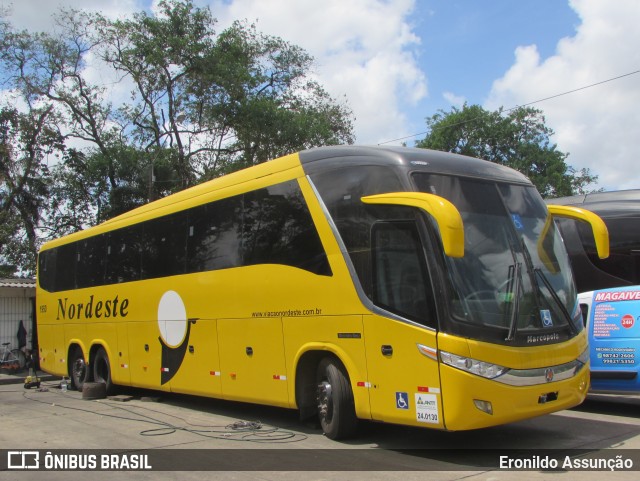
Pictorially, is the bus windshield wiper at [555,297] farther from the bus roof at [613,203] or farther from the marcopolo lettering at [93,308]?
the marcopolo lettering at [93,308]

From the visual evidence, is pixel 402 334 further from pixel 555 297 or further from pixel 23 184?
pixel 23 184

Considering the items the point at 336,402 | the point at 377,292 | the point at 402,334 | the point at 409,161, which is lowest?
the point at 336,402

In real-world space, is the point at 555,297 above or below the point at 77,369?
above

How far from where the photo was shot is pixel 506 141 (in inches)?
1714

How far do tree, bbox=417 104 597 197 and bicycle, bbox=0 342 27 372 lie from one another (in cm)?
3045

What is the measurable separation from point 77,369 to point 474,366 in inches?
451

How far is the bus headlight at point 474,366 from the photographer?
248 inches

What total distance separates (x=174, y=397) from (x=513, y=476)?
8.97 m

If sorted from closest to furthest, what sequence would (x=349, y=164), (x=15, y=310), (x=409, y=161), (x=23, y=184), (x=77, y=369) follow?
(x=409, y=161) < (x=349, y=164) < (x=77, y=369) < (x=15, y=310) < (x=23, y=184)

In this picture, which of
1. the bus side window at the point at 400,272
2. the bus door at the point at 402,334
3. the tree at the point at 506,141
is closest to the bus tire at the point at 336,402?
the bus door at the point at 402,334

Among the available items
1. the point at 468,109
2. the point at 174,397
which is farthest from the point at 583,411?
the point at 468,109

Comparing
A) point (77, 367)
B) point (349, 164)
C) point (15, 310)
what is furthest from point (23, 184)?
point (349, 164)

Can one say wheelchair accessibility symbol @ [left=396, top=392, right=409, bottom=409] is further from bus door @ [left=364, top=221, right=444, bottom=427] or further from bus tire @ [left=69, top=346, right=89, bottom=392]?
bus tire @ [left=69, top=346, right=89, bottom=392]

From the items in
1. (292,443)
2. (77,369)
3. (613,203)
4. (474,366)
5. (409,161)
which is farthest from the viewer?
(77,369)
